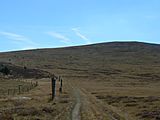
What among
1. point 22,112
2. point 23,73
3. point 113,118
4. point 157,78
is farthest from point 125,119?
point 23,73

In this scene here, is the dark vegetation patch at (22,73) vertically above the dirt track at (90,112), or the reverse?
the dark vegetation patch at (22,73)

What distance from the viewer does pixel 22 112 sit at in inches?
1145

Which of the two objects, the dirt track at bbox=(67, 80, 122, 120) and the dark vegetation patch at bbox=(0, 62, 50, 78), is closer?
the dirt track at bbox=(67, 80, 122, 120)

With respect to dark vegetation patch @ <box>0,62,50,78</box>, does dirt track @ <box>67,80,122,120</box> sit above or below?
below

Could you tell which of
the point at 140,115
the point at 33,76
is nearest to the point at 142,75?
the point at 33,76

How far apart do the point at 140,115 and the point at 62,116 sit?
24.0 feet

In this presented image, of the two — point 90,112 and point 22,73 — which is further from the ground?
point 22,73

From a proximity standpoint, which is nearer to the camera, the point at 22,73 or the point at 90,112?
the point at 90,112

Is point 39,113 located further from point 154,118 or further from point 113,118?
point 154,118

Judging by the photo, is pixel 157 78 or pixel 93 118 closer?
pixel 93 118

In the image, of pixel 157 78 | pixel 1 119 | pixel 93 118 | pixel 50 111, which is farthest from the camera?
pixel 157 78

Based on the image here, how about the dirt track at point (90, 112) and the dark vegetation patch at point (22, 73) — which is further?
the dark vegetation patch at point (22, 73)

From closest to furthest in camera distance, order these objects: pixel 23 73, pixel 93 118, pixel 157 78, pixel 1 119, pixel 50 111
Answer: pixel 1 119, pixel 93 118, pixel 50 111, pixel 157 78, pixel 23 73

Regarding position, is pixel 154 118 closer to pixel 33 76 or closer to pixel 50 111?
pixel 50 111
